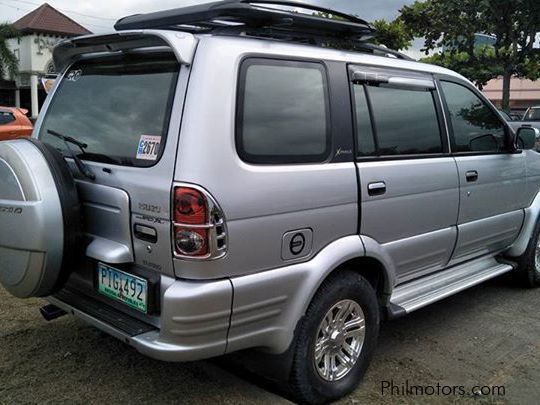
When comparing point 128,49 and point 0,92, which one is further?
point 0,92

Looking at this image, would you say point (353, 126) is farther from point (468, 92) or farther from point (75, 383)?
point (75, 383)

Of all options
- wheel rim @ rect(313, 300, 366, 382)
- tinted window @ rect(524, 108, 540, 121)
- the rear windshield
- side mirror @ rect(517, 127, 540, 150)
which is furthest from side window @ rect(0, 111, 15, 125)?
tinted window @ rect(524, 108, 540, 121)

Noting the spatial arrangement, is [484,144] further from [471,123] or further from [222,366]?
[222,366]

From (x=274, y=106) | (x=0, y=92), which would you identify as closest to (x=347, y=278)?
(x=274, y=106)

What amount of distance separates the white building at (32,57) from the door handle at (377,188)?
33226mm

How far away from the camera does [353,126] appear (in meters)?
3.20

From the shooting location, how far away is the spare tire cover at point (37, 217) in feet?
8.80

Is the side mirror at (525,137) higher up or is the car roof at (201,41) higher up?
the car roof at (201,41)

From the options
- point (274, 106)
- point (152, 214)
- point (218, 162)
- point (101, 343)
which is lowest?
point (101, 343)

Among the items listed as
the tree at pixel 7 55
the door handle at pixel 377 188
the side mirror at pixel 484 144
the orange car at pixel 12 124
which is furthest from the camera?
the tree at pixel 7 55

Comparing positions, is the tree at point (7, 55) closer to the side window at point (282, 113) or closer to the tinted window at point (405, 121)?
the tinted window at point (405, 121)

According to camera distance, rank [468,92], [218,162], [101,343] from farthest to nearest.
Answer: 1. [468,92]
2. [101,343]
3. [218,162]

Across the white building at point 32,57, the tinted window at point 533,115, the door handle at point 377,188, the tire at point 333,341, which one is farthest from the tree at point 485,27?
the white building at point 32,57

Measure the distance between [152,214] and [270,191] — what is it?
0.55m
